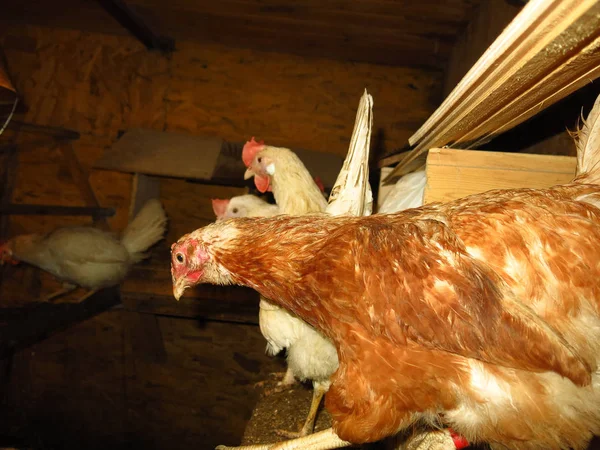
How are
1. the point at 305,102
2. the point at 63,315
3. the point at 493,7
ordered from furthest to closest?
1. the point at 305,102
2. the point at 63,315
3. the point at 493,7

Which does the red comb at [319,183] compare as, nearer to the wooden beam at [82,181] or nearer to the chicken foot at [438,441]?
the chicken foot at [438,441]

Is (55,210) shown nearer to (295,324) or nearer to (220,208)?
(220,208)

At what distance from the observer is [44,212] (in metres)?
3.77

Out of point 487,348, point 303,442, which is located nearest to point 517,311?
point 487,348

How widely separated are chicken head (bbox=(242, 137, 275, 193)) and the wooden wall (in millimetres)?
1478

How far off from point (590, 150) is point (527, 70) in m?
0.57

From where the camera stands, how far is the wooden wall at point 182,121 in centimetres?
412

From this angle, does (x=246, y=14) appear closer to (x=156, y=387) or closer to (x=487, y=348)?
(x=487, y=348)

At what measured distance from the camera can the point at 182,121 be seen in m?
4.15

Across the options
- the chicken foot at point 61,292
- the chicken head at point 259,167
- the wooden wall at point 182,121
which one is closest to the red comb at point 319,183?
the chicken head at point 259,167

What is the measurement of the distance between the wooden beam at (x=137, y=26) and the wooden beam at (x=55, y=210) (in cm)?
178

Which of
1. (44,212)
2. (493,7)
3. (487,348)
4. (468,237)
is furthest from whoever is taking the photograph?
(44,212)

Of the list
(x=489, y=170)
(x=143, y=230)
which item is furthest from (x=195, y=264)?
(x=143, y=230)

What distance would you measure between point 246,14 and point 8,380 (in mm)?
4577
